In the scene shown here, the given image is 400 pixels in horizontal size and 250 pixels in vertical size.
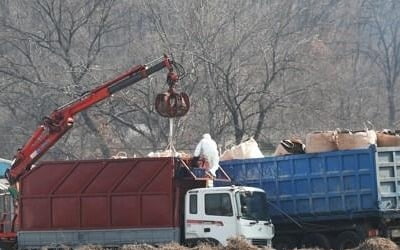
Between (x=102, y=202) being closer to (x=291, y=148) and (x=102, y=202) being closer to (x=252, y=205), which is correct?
(x=252, y=205)

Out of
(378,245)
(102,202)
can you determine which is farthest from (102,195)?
(378,245)

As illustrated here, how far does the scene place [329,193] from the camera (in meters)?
19.3

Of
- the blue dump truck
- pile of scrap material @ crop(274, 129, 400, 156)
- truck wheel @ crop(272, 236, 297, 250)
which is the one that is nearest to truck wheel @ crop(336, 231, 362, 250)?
the blue dump truck

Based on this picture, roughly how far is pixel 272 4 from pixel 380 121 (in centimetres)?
1201

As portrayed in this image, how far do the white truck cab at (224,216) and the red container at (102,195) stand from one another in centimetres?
45

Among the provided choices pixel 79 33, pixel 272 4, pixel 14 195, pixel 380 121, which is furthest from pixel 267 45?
pixel 14 195

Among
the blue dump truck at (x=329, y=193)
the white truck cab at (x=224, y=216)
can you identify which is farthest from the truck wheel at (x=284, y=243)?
the white truck cab at (x=224, y=216)

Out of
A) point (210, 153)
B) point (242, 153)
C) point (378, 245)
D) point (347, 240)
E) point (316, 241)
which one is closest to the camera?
point (378, 245)

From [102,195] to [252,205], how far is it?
3.51 m

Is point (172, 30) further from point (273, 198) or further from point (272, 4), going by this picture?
point (273, 198)

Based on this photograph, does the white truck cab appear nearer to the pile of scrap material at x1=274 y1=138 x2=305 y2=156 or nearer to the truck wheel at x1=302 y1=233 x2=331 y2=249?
the truck wheel at x1=302 y1=233 x2=331 y2=249

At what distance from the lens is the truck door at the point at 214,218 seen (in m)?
17.4

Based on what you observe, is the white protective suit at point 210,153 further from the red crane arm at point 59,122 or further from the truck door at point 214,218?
the red crane arm at point 59,122

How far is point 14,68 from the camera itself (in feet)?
124
